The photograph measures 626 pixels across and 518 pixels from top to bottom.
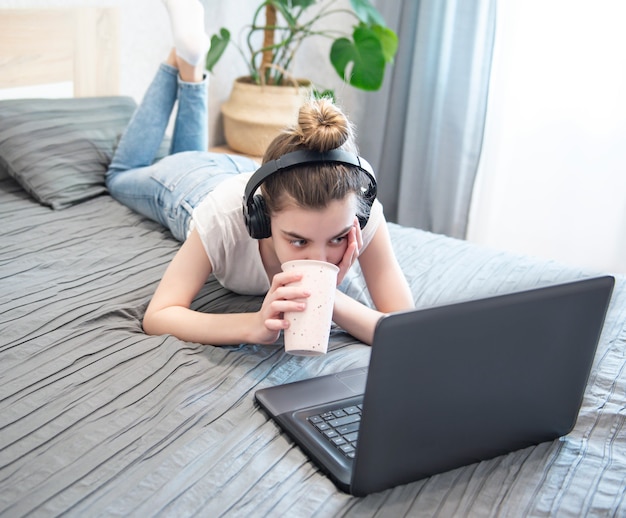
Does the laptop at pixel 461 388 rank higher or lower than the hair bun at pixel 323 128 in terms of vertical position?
lower

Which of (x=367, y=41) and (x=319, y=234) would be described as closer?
(x=319, y=234)

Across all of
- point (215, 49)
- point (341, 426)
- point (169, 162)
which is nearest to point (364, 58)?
point (215, 49)

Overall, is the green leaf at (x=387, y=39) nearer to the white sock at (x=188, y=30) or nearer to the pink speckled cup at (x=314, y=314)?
the white sock at (x=188, y=30)

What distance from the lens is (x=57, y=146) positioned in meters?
1.97

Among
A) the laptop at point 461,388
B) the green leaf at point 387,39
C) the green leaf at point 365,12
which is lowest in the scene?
the laptop at point 461,388

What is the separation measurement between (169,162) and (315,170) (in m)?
0.84

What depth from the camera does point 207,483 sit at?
34.4 inches

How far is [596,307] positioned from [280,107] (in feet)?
6.24

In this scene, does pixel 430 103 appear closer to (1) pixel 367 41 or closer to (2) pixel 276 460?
(1) pixel 367 41

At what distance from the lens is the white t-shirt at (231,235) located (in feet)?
4.31

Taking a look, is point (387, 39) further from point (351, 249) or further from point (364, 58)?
point (351, 249)

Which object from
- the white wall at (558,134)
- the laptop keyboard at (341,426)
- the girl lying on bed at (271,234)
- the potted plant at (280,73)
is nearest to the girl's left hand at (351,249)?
the girl lying on bed at (271,234)

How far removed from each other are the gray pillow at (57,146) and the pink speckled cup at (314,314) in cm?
107

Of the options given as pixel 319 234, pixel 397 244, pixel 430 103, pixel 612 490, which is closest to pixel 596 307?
pixel 612 490
